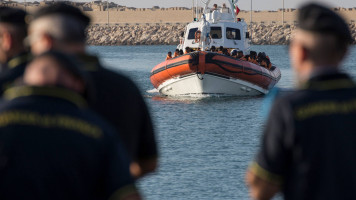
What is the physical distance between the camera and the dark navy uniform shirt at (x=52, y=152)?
2760mm

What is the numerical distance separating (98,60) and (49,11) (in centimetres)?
48

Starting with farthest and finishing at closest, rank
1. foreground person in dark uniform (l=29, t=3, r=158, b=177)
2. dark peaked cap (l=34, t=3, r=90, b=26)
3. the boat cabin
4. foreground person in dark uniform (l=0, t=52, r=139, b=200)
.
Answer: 1. the boat cabin
2. foreground person in dark uniform (l=29, t=3, r=158, b=177)
3. dark peaked cap (l=34, t=3, r=90, b=26)
4. foreground person in dark uniform (l=0, t=52, r=139, b=200)

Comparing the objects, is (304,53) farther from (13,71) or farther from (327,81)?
(13,71)

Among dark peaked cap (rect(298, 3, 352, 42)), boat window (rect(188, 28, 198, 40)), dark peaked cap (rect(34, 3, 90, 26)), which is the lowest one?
boat window (rect(188, 28, 198, 40))

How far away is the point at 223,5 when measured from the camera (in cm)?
2875

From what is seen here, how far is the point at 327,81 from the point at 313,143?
226 mm

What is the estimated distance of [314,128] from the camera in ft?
10.3

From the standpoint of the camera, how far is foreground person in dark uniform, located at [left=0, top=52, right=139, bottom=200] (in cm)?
276

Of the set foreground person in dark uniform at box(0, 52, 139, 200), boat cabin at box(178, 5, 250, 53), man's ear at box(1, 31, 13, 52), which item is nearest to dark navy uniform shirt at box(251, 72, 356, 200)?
foreground person in dark uniform at box(0, 52, 139, 200)

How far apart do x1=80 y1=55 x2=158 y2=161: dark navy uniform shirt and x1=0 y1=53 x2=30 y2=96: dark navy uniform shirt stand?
315 millimetres

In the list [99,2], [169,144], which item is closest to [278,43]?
[99,2]

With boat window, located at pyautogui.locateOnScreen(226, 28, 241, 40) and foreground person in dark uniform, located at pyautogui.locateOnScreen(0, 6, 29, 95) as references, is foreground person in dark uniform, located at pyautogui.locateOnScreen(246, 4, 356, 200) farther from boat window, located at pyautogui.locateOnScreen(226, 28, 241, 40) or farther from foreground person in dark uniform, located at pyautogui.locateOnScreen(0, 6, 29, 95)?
boat window, located at pyautogui.locateOnScreen(226, 28, 241, 40)

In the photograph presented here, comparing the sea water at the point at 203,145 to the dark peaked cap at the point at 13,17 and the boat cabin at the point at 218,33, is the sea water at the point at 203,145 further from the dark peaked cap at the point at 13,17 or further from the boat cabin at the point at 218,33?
the dark peaked cap at the point at 13,17

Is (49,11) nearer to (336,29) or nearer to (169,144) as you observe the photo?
(336,29)
